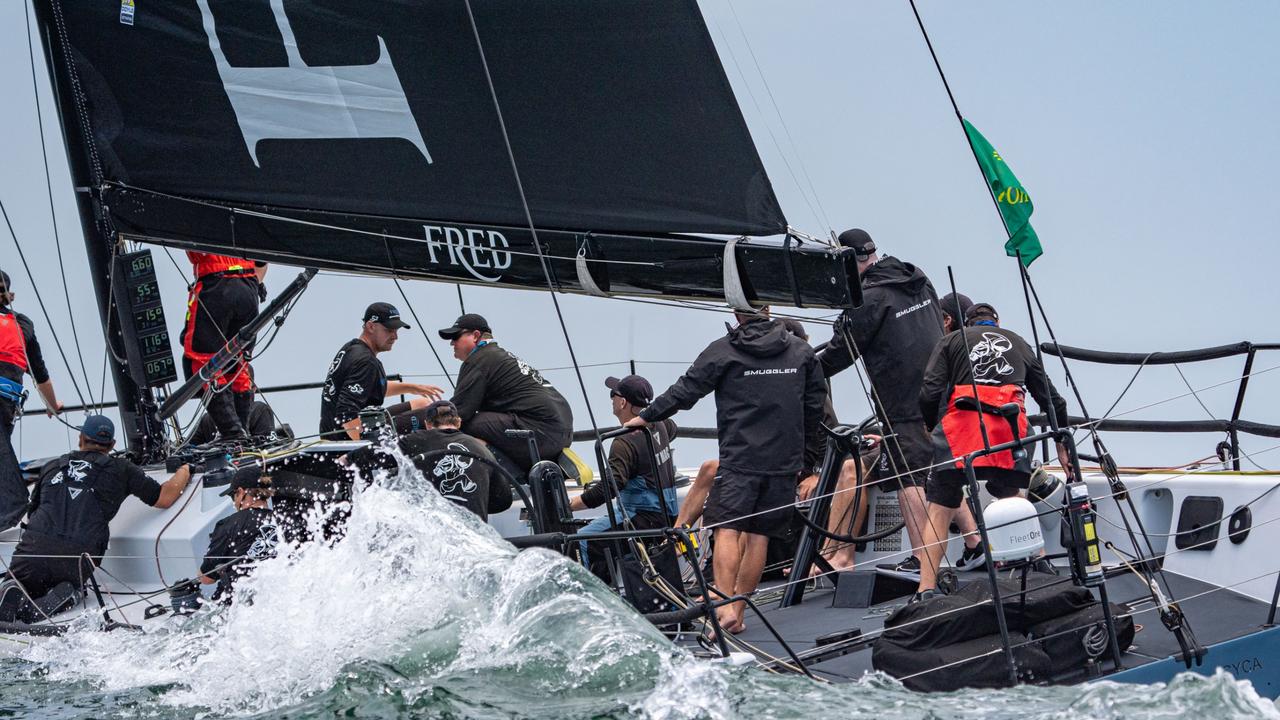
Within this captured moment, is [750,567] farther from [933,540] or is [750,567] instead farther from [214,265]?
[214,265]

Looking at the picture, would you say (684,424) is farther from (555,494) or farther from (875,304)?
(555,494)

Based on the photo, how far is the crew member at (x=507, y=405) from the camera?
17.5 ft

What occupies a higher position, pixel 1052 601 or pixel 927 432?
pixel 927 432

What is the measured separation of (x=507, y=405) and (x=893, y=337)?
151 centimetres

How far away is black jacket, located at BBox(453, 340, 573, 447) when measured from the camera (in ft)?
17.5

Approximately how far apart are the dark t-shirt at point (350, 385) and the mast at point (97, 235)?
687 mm

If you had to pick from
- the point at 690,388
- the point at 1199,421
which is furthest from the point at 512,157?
the point at 1199,421

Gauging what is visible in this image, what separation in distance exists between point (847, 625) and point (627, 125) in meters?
1.86

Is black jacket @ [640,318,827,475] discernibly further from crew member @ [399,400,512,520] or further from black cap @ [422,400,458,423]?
black cap @ [422,400,458,423]

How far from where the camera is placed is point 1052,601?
12.7 ft

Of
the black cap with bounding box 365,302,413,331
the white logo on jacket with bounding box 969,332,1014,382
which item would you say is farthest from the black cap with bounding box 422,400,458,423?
the white logo on jacket with bounding box 969,332,1014,382

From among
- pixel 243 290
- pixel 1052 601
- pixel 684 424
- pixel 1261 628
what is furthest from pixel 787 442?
pixel 684 424

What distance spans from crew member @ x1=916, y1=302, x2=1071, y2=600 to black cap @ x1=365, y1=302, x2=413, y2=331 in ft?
7.02

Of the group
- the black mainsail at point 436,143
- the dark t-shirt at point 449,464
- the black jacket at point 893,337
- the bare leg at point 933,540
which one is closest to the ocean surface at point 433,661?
the dark t-shirt at point 449,464
